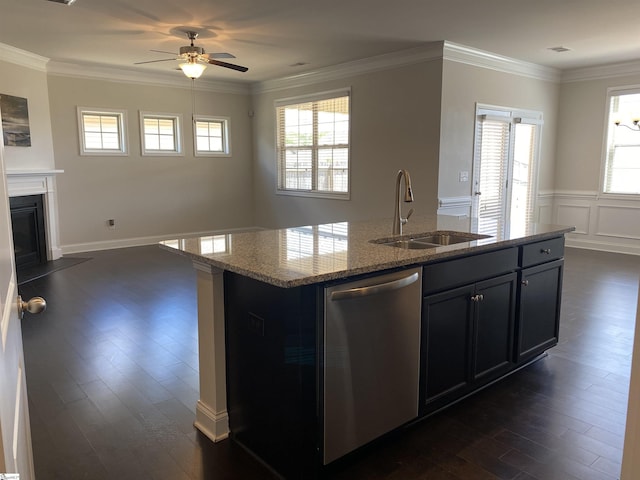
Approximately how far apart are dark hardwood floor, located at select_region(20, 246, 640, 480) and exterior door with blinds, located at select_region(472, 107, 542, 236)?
266cm

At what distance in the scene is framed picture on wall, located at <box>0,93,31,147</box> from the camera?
591 cm

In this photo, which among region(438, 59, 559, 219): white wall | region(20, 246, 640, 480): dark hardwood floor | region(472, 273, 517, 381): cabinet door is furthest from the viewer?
region(438, 59, 559, 219): white wall

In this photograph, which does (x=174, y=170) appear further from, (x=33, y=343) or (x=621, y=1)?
(x=621, y=1)

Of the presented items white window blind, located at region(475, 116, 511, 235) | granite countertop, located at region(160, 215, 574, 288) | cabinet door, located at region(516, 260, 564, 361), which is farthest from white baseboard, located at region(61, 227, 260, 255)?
cabinet door, located at region(516, 260, 564, 361)

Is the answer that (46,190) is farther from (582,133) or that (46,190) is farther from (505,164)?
(582,133)

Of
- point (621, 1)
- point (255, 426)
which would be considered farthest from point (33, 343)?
point (621, 1)

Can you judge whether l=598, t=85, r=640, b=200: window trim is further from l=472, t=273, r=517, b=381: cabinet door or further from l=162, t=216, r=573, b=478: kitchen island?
l=472, t=273, r=517, b=381: cabinet door

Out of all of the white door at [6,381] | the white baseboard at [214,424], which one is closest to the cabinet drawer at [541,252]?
the white baseboard at [214,424]

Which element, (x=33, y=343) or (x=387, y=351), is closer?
(x=387, y=351)

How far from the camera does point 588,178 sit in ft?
25.2

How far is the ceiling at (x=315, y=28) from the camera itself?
4.42 meters

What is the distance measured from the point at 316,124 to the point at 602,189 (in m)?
4.64

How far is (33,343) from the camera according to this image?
141 inches

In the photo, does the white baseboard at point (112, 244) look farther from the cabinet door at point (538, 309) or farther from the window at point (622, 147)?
the window at point (622, 147)
